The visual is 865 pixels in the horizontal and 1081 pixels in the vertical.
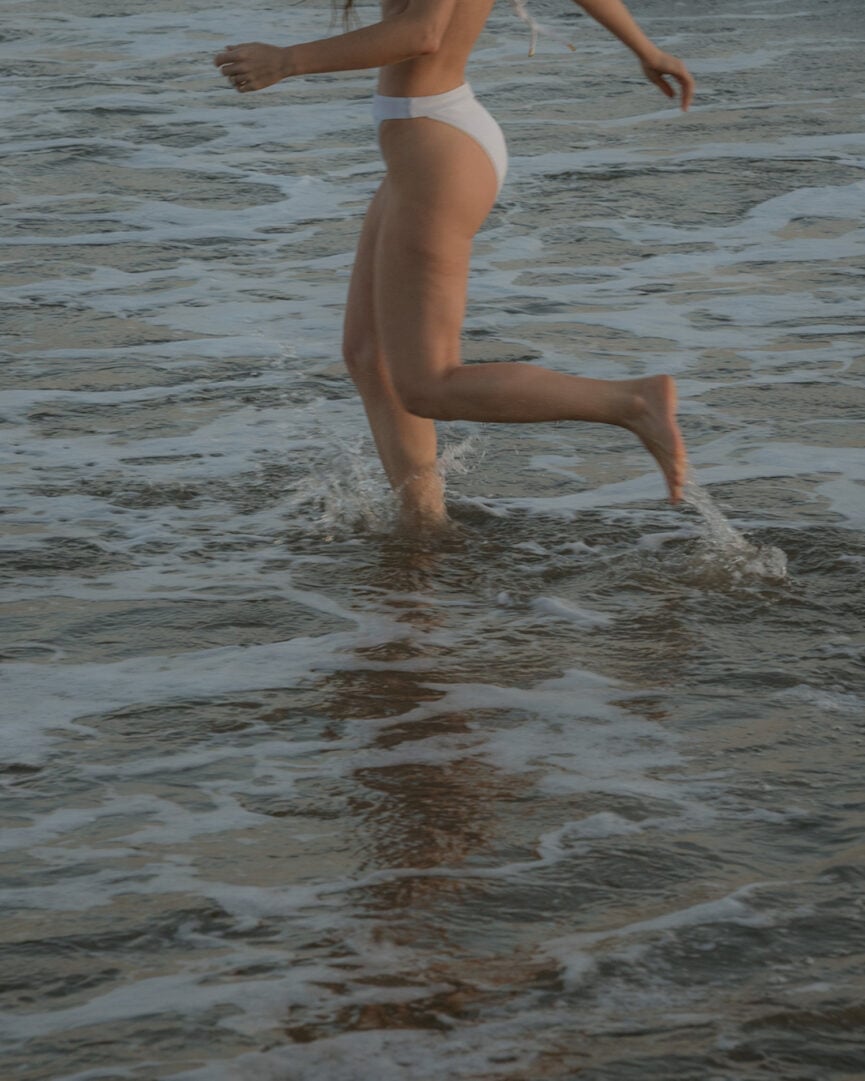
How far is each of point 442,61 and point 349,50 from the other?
333 mm

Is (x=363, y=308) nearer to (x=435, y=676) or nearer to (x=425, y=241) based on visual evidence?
(x=425, y=241)

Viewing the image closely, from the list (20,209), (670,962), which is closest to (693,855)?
(670,962)

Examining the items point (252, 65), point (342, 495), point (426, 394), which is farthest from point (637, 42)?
point (342, 495)

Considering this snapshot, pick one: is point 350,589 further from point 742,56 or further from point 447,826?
point 742,56

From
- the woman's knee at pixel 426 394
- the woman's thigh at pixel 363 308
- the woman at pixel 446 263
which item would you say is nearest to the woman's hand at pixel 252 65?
the woman at pixel 446 263

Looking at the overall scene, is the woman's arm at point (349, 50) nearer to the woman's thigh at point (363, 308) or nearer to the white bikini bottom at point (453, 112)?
the white bikini bottom at point (453, 112)

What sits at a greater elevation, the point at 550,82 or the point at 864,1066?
the point at 550,82

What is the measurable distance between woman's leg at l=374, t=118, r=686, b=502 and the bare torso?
0.08 m

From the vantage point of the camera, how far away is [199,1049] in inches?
92.4

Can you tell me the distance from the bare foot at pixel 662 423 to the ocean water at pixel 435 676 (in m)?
0.30

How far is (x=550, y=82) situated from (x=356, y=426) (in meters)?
7.21

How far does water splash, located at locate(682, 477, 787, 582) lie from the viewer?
4121mm

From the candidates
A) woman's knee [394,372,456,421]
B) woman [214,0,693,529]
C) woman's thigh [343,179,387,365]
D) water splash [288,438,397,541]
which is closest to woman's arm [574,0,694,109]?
woman [214,0,693,529]

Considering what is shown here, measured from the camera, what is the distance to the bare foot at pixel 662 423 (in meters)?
3.92
